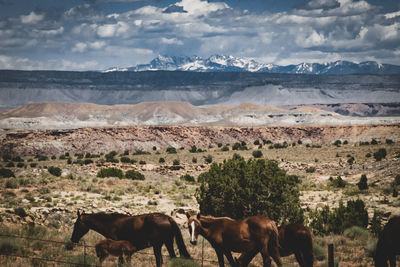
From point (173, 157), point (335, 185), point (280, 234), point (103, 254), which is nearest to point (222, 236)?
point (280, 234)

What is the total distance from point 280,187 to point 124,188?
56.8 feet

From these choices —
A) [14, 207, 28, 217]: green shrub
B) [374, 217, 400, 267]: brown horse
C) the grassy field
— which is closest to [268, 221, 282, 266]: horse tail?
the grassy field

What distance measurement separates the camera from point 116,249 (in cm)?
1438

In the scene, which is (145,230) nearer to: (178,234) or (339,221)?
(178,234)

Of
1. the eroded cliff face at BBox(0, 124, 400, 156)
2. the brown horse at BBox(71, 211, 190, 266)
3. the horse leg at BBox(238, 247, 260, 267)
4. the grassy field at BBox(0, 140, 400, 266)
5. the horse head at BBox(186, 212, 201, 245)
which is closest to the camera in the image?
the horse head at BBox(186, 212, 201, 245)

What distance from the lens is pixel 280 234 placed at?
14977mm

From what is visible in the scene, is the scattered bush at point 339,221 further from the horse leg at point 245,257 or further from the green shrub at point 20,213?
the green shrub at point 20,213

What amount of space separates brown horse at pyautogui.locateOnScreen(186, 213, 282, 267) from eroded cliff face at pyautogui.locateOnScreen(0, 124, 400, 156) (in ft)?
305

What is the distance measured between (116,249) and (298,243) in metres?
5.23

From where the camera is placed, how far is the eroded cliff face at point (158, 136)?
105188 millimetres

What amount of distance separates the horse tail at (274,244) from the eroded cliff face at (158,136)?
9320cm

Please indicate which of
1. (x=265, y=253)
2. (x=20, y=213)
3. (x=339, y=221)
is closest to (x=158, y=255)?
(x=265, y=253)

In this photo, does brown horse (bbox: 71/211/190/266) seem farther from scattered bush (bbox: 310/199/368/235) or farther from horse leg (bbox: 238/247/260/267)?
scattered bush (bbox: 310/199/368/235)

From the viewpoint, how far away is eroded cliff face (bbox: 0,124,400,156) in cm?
10519
